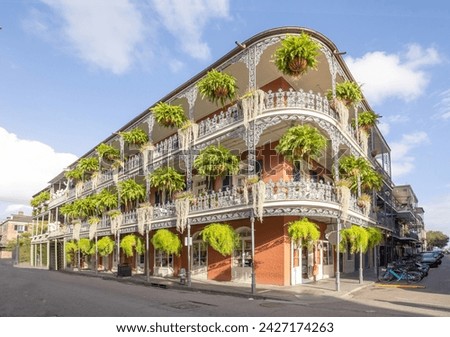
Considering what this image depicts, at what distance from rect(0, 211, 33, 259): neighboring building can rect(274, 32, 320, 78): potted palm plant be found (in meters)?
83.4

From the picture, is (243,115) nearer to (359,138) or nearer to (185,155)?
(185,155)

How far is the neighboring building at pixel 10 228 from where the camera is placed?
84.3 metres

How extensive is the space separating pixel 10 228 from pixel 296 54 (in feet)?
297

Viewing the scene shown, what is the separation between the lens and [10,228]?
87.1 m

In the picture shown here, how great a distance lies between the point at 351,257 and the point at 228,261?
39.9 ft

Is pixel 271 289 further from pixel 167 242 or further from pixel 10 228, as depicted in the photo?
pixel 10 228

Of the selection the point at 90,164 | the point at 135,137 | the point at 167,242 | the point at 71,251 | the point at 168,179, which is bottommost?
the point at 71,251

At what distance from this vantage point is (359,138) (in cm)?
2292

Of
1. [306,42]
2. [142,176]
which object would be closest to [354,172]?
[306,42]

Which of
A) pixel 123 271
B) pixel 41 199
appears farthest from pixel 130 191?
pixel 41 199

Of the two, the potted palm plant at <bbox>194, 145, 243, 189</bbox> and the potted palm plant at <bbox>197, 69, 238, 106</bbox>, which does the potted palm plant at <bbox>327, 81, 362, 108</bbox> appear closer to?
the potted palm plant at <bbox>197, 69, 238, 106</bbox>

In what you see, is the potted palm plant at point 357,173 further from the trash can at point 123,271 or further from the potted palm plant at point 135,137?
the trash can at point 123,271

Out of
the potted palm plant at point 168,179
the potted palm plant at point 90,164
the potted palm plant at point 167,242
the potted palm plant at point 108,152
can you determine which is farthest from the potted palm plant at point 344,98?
the potted palm plant at point 90,164

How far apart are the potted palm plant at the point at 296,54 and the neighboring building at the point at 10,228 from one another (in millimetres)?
83435
